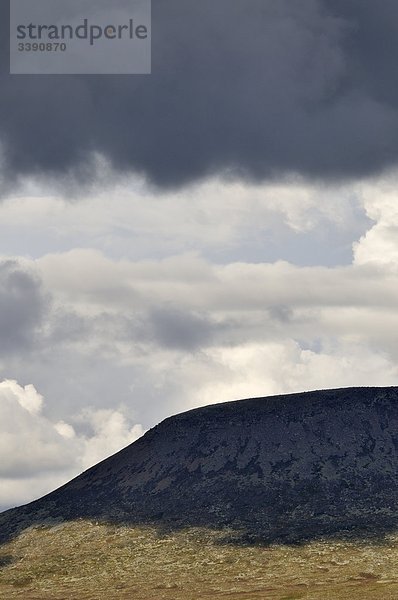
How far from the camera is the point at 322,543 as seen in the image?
194000 millimetres

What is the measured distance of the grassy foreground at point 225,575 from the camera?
163 meters

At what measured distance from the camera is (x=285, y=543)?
7761 inches

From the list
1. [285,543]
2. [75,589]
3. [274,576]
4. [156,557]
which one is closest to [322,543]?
[285,543]

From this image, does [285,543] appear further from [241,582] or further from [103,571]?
[103,571]

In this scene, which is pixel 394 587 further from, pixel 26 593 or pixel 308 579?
pixel 26 593

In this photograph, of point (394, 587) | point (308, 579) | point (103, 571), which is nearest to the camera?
point (394, 587)

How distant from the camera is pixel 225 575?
591ft

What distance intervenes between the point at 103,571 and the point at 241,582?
30.7 m

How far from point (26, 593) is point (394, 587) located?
223 feet

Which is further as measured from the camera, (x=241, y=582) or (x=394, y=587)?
(x=241, y=582)

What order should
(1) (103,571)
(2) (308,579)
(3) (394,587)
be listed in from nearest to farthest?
(3) (394,587) < (2) (308,579) < (1) (103,571)

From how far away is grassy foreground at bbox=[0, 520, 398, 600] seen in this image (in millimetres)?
162875

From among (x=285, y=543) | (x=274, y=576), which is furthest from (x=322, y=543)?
(x=274, y=576)

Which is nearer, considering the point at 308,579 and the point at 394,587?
the point at 394,587
